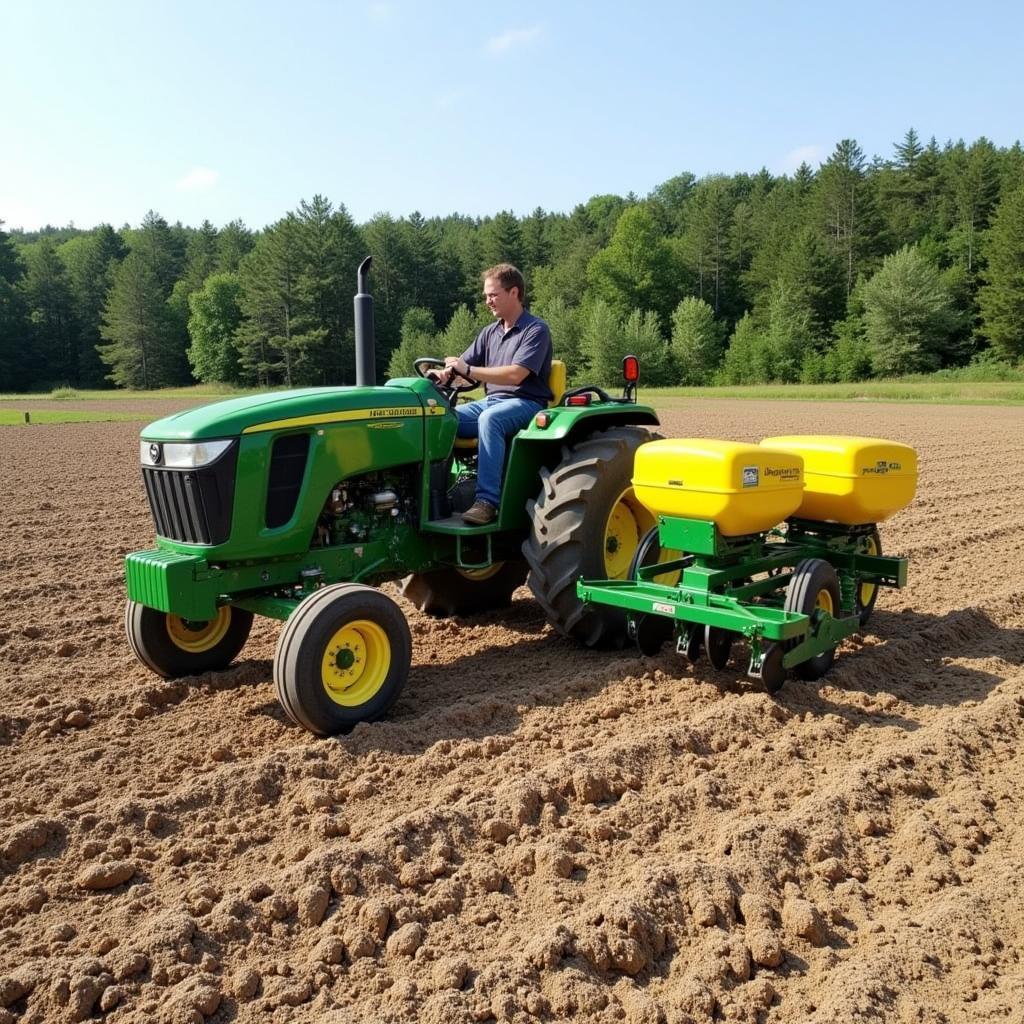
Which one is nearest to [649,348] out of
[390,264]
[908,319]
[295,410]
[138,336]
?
A: [908,319]

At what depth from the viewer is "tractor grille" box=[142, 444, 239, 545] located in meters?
4.71

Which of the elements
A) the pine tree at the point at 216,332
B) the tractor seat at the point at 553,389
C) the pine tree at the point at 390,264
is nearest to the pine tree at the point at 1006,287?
the pine tree at the point at 390,264

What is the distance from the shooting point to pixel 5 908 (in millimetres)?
3250

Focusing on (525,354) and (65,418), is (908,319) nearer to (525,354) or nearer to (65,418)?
(65,418)

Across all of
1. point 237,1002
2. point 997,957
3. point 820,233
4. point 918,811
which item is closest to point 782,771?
point 918,811

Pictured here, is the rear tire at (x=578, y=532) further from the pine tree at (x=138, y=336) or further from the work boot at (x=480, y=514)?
the pine tree at (x=138, y=336)

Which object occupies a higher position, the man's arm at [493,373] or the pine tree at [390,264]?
the pine tree at [390,264]

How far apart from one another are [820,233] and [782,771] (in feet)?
239

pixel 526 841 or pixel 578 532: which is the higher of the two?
pixel 578 532

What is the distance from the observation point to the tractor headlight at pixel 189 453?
4.71 meters

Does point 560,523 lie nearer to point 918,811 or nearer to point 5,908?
point 918,811

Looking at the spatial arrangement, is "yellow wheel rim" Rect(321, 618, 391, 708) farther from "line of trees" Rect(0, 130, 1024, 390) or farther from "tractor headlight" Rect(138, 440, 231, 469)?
"line of trees" Rect(0, 130, 1024, 390)

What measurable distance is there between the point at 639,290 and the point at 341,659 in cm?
7337

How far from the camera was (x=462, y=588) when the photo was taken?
22.3 ft
